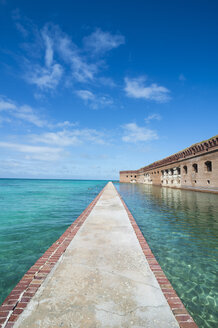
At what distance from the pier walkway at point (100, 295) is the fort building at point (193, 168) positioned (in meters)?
21.1

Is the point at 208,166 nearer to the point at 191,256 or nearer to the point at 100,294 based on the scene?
the point at 191,256

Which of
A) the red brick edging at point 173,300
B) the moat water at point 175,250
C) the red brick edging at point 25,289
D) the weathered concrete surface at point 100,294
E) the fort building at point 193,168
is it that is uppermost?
the fort building at point 193,168

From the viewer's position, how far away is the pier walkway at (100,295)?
1.93 metres

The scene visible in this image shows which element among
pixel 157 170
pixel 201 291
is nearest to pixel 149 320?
pixel 201 291

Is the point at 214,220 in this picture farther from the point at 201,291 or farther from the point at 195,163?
the point at 195,163

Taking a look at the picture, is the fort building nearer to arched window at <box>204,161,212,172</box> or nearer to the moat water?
arched window at <box>204,161,212,172</box>

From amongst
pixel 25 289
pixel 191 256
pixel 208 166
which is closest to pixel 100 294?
pixel 25 289

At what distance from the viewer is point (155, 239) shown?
577 cm

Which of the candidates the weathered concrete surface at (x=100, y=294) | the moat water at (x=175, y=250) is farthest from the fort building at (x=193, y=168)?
the weathered concrete surface at (x=100, y=294)

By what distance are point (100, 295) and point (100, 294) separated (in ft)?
0.07

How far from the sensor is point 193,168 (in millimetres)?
25438

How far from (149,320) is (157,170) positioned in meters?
42.2

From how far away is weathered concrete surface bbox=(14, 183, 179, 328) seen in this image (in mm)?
1928

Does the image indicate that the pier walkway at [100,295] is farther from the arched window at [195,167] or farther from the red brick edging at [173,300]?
the arched window at [195,167]
